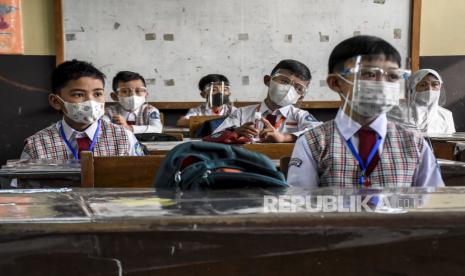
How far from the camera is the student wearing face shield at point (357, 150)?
50.7 inches

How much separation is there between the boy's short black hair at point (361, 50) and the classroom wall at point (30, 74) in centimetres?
372

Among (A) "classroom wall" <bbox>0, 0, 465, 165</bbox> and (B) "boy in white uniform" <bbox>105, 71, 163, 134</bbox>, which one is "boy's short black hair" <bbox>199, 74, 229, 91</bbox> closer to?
(B) "boy in white uniform" <bbox>105, 71, 163, 134</bbox>

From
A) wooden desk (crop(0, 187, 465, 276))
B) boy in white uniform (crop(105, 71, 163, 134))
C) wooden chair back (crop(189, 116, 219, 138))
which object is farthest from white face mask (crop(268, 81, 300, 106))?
wooden desk (crop(0, 187, 465, 276))

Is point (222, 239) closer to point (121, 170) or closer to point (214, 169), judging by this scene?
point (214, 169)

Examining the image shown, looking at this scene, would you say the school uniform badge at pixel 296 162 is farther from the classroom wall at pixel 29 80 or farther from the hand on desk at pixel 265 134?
the classroom wall at pixel 29 80

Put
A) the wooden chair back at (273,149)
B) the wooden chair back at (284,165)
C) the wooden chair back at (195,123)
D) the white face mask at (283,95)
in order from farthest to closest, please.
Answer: the wooden chair back at (195,123)
the white face mask at (283,95)
the wooden chair back at (273,149)
the wooden chair back at (284,165)

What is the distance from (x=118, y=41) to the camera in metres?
4.80

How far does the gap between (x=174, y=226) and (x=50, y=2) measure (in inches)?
175

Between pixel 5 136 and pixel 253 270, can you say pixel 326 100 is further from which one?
pixel 253 270

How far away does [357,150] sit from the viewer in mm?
1377

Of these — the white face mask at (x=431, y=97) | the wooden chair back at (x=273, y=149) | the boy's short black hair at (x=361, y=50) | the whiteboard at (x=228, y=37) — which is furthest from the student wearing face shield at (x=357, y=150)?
the whiteboard at (x=228, y=37)

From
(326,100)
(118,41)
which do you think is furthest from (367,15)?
(118,41)

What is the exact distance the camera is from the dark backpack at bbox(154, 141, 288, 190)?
850 millimetres

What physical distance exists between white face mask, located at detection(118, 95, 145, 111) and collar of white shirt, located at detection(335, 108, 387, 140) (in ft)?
10.2
